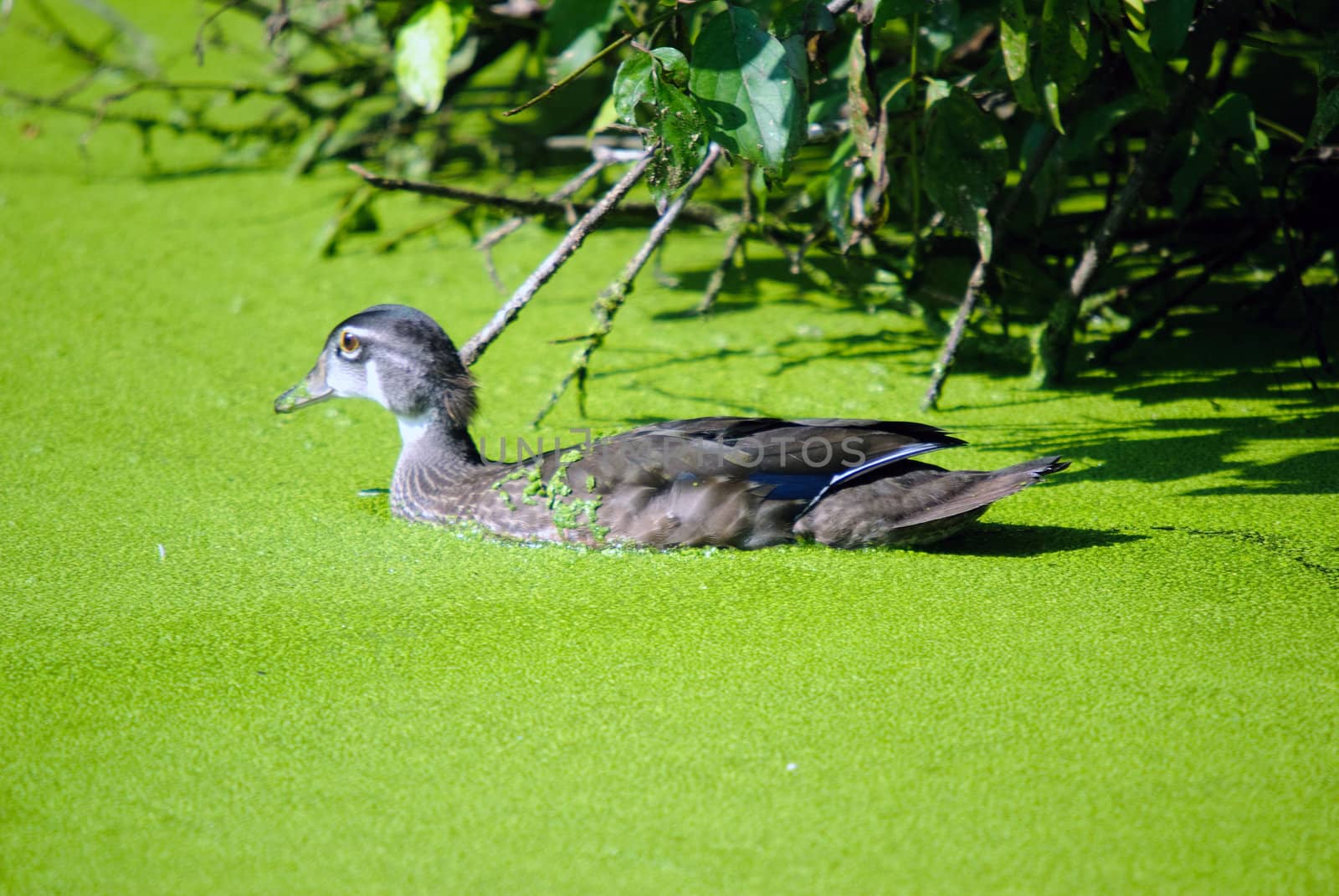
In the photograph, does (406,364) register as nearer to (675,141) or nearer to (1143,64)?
(675,141)

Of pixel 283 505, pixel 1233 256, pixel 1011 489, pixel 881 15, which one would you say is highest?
pixel 881 15

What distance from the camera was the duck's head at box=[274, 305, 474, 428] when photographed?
3.05 metres

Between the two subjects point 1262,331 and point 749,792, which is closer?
point 749,792

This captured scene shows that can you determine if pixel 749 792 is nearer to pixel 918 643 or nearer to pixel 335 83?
pixel 918 643

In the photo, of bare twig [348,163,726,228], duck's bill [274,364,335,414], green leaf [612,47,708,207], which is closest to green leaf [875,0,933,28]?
green leaf [612,47,708,207]

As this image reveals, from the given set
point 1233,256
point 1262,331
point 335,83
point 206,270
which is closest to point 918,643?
point 1233,256

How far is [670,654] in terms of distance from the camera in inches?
89.0

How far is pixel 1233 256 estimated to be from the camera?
11.5 feet

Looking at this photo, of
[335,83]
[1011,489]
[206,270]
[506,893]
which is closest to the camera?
[506,893]

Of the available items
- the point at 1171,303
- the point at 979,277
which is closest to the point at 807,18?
the point at 979,277

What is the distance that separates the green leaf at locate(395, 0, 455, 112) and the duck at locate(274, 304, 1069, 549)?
1.24 metres

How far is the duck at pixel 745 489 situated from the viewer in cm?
257

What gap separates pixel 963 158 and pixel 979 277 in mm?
445

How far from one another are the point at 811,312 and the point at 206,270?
2.21m
